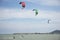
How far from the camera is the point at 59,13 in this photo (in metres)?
2.39

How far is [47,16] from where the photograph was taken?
2344mm

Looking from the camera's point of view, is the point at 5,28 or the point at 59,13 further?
the point at 59,13

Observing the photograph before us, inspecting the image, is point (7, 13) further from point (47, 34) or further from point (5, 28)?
point (47, 34)

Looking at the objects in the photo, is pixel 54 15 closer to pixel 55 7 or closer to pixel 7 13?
pixel 55 7

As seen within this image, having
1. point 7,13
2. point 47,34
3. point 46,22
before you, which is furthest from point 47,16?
point 7,13

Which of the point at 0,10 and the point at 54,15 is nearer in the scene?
the point at 0,10

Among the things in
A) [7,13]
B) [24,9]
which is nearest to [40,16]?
[24,9]

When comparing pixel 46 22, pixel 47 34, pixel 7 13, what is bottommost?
pixel 47 34

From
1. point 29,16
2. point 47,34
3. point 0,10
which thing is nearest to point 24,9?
point 29,16

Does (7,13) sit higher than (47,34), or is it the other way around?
(7,13)

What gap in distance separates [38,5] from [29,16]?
0.22m

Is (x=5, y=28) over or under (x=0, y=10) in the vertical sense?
under

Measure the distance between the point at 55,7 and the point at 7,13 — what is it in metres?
0.73

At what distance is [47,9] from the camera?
2.36 m
